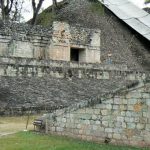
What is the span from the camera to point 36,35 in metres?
23.2

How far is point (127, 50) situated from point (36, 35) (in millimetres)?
9691

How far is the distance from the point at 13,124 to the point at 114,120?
467 cm

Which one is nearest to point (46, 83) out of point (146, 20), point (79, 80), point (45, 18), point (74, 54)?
point (79, 80)

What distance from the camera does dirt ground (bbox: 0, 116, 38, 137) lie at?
14.1 m

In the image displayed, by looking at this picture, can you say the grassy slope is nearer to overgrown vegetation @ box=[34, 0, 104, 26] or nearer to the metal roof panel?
overgrown vegetation @ box=[34, 0, 104, 26]

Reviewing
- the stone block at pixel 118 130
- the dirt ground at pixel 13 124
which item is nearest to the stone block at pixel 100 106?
the stone block at pixel 118 130

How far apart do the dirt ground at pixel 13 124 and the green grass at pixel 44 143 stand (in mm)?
1149

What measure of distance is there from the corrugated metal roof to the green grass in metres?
21.0

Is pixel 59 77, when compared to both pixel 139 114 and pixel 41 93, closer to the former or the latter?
pixel 41 93

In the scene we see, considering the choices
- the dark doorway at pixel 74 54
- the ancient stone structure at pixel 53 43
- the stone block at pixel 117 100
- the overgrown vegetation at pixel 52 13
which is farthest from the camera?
the overgrown vegetation at pixel 52 13

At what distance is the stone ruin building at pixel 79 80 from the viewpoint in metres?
12.0

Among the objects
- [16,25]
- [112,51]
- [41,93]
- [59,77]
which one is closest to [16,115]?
[41,93]

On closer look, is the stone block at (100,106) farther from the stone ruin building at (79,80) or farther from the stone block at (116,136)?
the stone block at (116,136)

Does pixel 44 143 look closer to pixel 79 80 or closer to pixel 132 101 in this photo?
pixel 132 101
